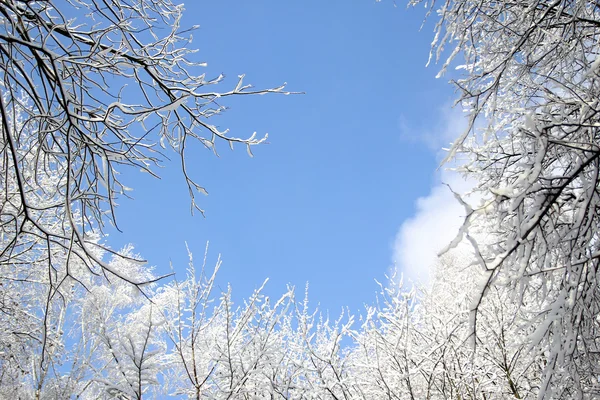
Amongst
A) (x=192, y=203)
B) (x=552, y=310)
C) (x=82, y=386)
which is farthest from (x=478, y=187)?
(x=82, y=386)

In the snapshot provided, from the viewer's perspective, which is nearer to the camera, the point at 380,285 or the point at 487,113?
the point at 487,113

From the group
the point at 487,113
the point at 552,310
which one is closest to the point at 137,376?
the point at 552,310

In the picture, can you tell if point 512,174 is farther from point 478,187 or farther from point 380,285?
point 380,285

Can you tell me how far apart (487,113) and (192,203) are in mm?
2639

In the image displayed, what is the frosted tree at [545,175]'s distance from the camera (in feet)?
5.47

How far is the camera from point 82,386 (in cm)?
820

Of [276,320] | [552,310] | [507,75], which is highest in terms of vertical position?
[507,75]

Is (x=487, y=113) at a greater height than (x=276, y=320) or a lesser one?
greater

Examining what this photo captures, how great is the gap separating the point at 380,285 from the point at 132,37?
508cm

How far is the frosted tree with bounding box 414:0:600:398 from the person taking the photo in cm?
167

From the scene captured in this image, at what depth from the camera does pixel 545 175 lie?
9.27 feet

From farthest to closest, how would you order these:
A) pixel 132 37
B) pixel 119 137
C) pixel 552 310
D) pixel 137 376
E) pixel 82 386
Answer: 1. pixel 82 386
2. pixel 137 376
3. pixel 132 37
4. pixel 119 137
5. pixel 552 310

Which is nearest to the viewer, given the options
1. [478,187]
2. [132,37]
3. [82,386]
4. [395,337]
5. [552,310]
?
[552,310]

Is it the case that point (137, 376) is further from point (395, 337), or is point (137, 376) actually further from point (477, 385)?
point (477, 385)
